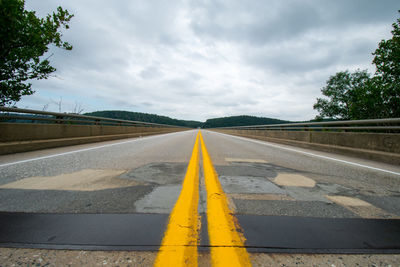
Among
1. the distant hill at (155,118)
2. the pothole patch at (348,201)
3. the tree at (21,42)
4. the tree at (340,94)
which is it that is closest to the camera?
the pothole patch at (348,201)

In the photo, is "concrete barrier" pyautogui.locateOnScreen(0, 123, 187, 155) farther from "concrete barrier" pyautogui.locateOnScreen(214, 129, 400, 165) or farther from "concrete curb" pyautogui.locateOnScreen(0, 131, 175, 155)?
"concrete barrier" pyautogui.locateOnScreen(214, 129, 400, 165)

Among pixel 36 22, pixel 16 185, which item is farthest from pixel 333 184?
pixel 36 22

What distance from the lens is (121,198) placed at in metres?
2.41

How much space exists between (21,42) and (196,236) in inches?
619

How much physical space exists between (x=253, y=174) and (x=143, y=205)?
8.19ft

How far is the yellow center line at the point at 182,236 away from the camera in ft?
4.20

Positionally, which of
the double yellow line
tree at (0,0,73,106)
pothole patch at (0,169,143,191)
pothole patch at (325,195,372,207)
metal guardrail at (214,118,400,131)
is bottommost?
pothole patch at (0,169,143,191)

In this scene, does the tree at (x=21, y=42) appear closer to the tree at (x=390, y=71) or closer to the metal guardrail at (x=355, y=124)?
the metal guardrail at (x=355, y=124)

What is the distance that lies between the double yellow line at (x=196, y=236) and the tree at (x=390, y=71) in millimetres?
30762

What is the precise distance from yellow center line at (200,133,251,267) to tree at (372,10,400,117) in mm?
30640

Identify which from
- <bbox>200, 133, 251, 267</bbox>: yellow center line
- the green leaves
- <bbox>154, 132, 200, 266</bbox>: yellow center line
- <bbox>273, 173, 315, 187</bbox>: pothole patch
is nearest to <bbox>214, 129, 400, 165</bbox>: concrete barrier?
<bbox>273, 173, 315, 187</bbox>: pothole patch

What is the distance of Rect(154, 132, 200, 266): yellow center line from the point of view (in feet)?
4.20

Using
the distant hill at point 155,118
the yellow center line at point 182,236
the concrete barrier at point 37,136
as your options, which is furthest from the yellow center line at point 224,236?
the distant hill at point 155,118

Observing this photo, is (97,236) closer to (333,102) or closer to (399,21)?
(399,21)
